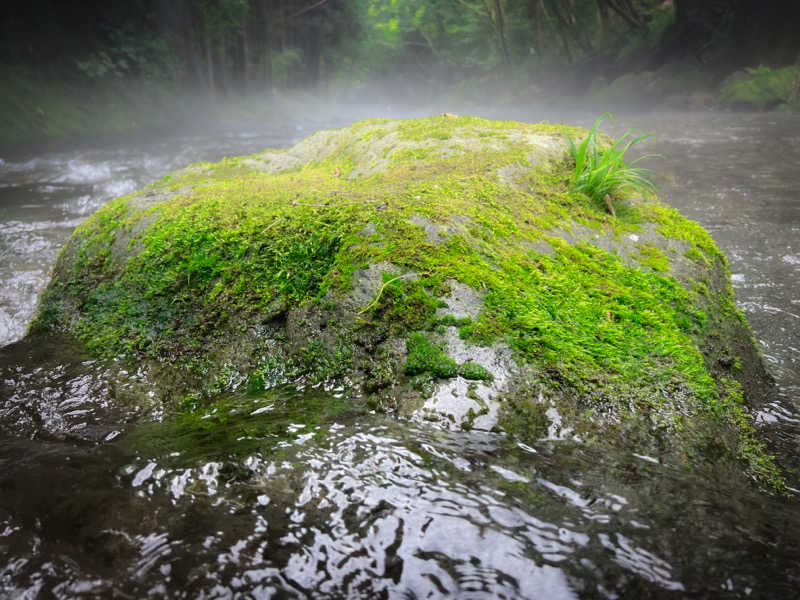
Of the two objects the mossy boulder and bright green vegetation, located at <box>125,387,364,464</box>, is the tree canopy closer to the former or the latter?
the mossy boulder

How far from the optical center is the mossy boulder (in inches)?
75.0

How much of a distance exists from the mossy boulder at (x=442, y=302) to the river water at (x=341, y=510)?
0.15m

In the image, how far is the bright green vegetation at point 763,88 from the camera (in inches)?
558

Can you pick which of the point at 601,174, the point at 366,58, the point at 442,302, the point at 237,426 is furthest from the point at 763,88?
the point at 237,426

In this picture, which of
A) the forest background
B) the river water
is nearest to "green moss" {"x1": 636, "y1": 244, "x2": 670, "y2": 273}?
the river water

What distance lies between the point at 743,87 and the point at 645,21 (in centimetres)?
516

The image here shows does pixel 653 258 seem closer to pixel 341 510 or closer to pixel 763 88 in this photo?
pixel 341 510

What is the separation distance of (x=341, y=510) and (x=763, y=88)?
18653 mm

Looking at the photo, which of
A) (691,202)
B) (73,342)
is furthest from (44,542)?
(691,202)

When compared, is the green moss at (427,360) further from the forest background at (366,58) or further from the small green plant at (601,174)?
the forest background at (366,58)

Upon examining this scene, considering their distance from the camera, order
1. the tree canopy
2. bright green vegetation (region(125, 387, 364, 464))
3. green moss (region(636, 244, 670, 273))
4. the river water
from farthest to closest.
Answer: the tree canopy < green moss (region(636, 244, 670, 273)) < bright green vegetation (region(125, 387, 364, 464)) < the river water

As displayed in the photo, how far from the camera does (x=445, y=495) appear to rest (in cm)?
151

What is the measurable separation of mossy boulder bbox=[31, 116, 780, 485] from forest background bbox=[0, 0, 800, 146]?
449 inches

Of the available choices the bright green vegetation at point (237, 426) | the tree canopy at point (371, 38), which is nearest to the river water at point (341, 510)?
the bright green vegetation at point (237, 426)
